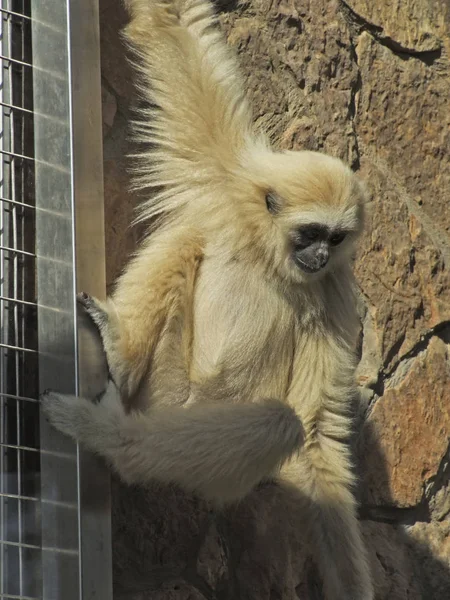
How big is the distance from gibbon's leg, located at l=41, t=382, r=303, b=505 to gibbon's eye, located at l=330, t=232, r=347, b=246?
1045 millimetres

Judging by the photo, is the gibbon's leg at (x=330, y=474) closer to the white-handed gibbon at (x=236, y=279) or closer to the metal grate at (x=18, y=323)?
the white-handed gibbon at (x=236, y=279)

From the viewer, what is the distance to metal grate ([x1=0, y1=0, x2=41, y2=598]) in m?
4.32

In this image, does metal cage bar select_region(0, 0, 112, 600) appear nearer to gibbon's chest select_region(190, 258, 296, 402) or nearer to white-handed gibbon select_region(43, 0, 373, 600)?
white-handed gibbon select_region(43, 0, 373, 600)

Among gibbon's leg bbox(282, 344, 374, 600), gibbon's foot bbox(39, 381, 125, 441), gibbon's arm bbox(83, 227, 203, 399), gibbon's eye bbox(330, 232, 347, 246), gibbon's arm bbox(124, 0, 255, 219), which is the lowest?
gibbon's leg bbox(282, 344, 374, 600)

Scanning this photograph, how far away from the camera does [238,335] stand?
534 centimetres

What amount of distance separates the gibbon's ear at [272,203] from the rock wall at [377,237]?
673 millimetres

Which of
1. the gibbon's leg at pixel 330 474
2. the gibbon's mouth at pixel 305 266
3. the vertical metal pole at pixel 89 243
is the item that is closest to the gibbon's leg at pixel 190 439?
the vertical metal pole at pixel 89 243

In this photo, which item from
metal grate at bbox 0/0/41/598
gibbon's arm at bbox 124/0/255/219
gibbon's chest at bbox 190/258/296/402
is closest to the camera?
metal grate at bbox 0/0/41/598

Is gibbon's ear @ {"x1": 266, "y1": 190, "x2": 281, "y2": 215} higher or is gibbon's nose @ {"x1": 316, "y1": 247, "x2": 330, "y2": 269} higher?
gibbon's ear @ {"x1": 266, "y1": 190, "x2": 281, "y2": 215}

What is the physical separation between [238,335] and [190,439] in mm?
769

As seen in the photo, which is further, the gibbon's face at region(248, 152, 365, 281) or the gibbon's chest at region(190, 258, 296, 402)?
the gibbon's face at region(248, 152, 365, 281)

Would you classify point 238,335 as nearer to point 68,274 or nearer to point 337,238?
point 337,238

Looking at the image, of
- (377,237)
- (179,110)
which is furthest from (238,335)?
(377,237)

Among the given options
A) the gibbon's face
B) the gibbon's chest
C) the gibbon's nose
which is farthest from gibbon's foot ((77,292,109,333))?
the gibbon's nose
